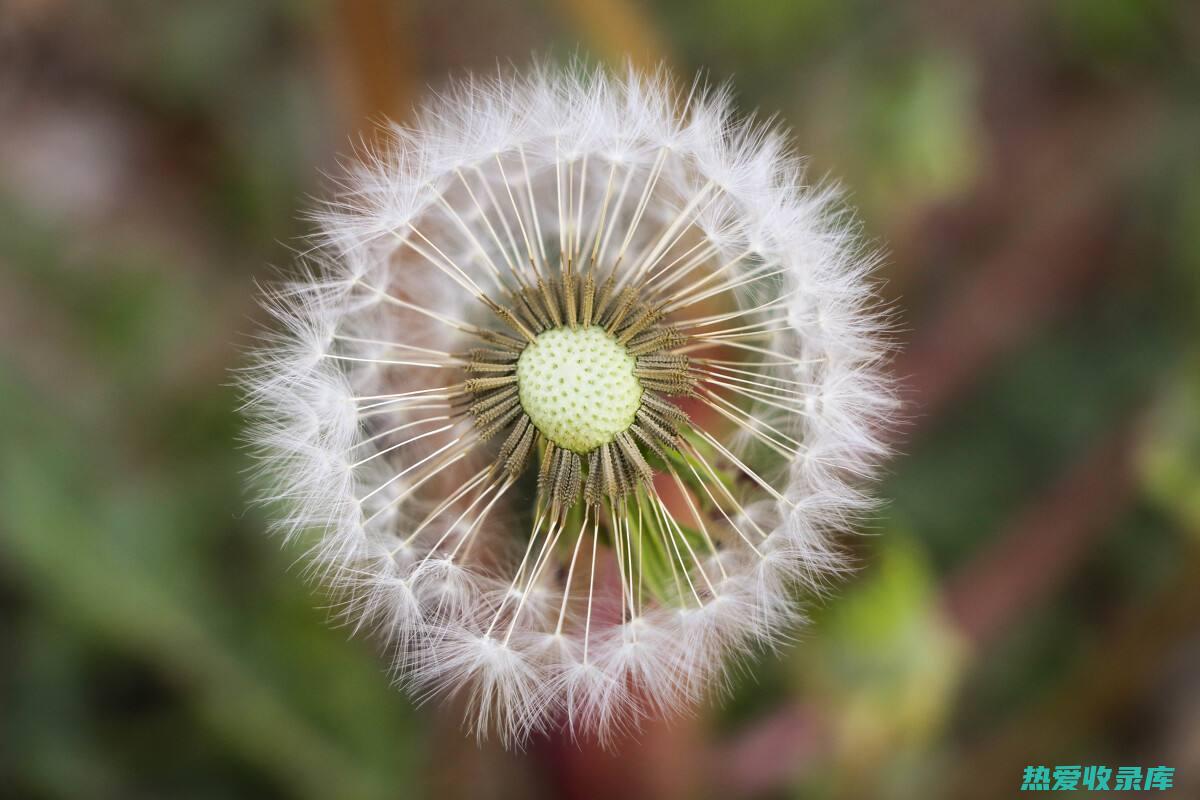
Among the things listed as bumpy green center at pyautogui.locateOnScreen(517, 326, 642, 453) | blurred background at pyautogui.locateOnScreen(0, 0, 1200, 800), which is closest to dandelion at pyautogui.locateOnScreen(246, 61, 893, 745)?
bumpy green center at pyautogui.locateOnScreen(517, 326, 642, 453)

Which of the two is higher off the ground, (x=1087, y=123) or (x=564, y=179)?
(x=1087, y=123)

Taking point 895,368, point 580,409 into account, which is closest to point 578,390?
point 580,409

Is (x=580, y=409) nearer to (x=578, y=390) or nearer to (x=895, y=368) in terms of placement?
(x=578, y=390)

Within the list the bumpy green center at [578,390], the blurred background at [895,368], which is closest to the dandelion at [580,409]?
the bumpy green center at [578,390]

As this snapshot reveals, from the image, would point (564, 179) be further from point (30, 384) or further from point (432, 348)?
point (30, 384)

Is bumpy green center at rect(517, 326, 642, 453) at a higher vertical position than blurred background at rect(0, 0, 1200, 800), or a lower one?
lower

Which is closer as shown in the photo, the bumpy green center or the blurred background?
the bumpy green center

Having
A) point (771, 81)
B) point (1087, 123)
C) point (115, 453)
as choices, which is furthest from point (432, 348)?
point (1087, 123)

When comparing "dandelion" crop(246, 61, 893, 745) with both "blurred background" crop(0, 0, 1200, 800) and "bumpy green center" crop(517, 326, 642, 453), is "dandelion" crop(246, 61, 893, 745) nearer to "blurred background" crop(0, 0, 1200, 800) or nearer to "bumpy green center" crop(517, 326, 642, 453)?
"bumpy green center" crop(517, 326, 642, 453)
